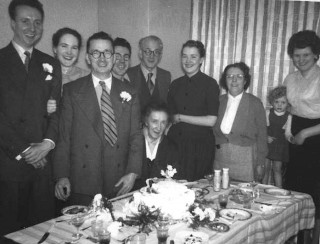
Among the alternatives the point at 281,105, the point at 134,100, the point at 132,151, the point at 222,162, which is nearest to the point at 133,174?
the point at 132,151

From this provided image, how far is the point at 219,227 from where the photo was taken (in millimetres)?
1841

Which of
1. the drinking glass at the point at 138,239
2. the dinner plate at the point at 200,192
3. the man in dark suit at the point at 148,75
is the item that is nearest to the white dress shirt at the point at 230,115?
the man in dark suit at the point at 148,75

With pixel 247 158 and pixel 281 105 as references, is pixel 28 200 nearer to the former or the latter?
pixel 247 158

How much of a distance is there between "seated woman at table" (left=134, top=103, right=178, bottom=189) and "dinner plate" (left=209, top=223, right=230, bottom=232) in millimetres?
1106

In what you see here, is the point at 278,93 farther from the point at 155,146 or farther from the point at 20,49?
the point at 20,49

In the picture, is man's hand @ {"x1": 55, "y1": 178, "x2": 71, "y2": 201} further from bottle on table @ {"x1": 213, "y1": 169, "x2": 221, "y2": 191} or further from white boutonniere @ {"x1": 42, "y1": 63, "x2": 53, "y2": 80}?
bottle on table @ {"x1": 213, "y1": 169, "x2": 221, "y2": 191}

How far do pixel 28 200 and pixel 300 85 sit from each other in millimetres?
2822

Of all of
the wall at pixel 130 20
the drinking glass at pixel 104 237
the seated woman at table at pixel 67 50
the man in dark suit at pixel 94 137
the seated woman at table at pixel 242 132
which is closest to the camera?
the drinking glass at pixel 104 237

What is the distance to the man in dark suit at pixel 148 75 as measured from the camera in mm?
3625

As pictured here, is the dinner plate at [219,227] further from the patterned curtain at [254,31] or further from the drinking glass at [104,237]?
the patterned curtain at [254,31]

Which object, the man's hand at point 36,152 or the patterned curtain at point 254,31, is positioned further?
the patterned curtain at point 254,31

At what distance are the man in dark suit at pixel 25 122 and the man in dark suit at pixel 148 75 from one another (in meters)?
1.10

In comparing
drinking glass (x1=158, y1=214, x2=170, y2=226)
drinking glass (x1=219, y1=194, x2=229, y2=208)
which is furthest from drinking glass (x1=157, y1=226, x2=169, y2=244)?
drinking glass (x1=219, y1=194, x2=229, y2=208)

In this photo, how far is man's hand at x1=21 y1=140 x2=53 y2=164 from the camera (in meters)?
2.48
